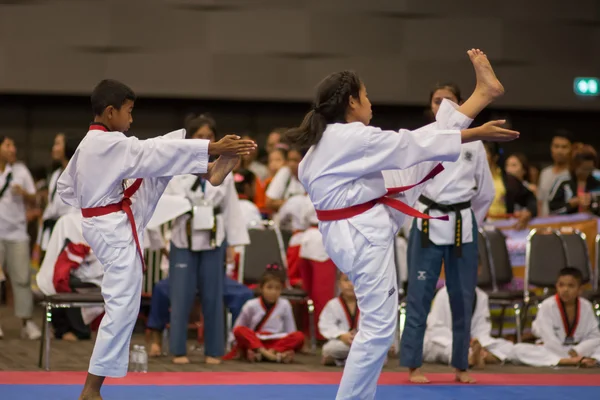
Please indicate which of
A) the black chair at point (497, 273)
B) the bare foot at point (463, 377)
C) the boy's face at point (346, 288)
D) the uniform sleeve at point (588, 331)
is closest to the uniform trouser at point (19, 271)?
the boy's face at point (346, 288)

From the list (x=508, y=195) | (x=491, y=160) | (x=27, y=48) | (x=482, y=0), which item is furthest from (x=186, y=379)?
(x=482, y=0)

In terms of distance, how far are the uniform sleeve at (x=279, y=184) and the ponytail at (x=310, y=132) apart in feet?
14.3

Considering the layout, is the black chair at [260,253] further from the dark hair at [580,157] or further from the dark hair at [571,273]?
the dark hair at [580,157]

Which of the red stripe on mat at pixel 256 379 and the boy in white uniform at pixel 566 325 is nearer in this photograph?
the red stripe on mat at pixel 256 379

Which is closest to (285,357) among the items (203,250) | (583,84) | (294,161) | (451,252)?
(203,250)

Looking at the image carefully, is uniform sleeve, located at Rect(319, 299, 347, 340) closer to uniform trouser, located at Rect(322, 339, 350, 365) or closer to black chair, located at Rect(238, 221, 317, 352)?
uniform trouser, located at Rect(322, 339, 350, 365)

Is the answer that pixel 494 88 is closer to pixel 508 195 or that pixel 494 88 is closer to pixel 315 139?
pixel 315 139

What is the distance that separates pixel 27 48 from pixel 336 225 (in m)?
7.11

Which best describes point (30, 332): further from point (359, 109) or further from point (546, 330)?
point (359, 109)

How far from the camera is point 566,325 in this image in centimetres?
728

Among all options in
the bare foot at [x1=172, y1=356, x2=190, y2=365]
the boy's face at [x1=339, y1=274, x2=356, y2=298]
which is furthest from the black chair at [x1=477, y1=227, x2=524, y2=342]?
the bare foot at [x1=172, y1=356, x2=190, y2=365]

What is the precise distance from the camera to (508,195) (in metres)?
8.66

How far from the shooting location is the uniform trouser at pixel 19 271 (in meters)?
8.16

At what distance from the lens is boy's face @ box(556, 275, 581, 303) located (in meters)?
7.27
